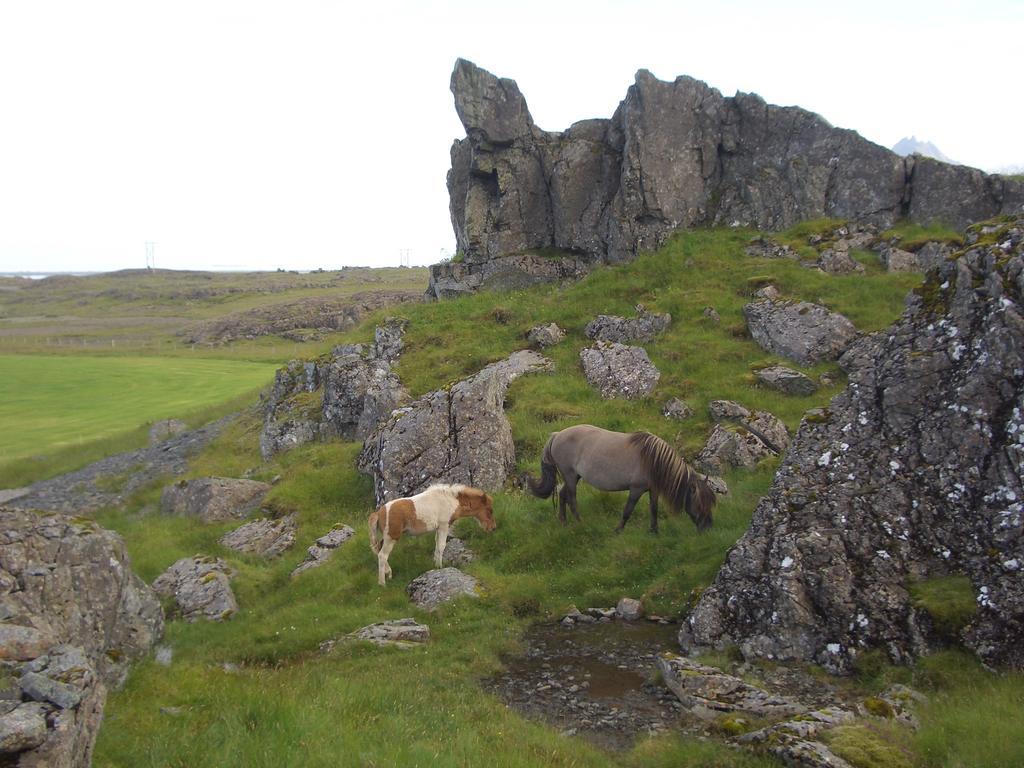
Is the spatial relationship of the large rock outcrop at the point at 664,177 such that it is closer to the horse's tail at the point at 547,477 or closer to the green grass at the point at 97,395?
the horse's tail at the point at 547,477

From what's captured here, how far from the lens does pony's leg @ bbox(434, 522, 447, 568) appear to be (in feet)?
54.4

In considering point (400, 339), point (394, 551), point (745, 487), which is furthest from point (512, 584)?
point (400, 339)

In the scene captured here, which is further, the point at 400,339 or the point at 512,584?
the point at 400,339

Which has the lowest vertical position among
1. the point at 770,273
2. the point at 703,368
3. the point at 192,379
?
the point at 192,379

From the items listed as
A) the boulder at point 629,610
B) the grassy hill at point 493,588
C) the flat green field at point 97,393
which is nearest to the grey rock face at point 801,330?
the grassy hill at point 493,588

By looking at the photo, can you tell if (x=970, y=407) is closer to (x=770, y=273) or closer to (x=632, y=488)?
(x=632, y=488)

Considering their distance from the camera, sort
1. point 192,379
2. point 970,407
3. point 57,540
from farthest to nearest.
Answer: point 192,379 → point 57,540 → point 970,407

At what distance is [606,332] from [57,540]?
72.6ft

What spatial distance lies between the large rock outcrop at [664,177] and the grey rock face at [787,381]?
43.1 ft

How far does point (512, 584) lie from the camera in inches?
608

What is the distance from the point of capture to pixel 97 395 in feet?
182

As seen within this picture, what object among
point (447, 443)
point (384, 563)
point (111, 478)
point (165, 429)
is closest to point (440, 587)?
point (384, 563)

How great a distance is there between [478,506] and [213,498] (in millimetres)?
10381

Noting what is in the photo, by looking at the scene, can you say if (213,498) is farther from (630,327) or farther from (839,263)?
(839,263)
